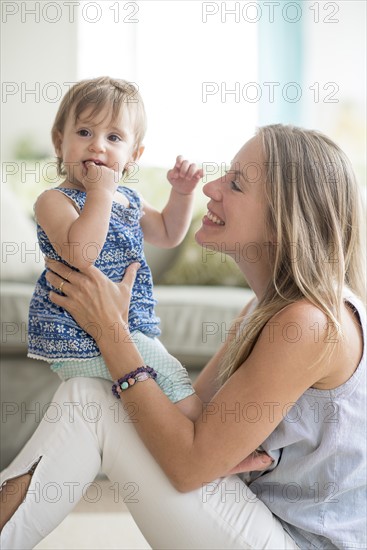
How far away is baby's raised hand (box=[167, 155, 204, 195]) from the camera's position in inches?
62.0

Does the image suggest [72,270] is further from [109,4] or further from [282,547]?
[109,4]

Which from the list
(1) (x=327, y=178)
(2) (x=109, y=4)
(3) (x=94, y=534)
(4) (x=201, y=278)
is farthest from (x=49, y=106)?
(1) (x=327, y=178)

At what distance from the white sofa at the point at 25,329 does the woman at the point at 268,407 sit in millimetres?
864

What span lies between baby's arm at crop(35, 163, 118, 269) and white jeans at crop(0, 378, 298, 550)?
243mm

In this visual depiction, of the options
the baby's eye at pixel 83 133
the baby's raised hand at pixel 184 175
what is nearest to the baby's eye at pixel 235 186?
the baby's raised hand at pixel 184 175

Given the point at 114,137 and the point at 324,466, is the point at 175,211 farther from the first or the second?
the point at 324,466

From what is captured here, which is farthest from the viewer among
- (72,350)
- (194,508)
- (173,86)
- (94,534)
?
(173,86)

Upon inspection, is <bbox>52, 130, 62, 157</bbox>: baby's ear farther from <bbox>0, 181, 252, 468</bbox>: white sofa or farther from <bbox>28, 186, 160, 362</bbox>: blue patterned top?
<bbox>0, 181, 252, 468</bbox>: white sofa

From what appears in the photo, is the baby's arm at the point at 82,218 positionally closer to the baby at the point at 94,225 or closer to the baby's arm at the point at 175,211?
the baby at the point at 94,225

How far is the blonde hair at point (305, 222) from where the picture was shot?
127cm

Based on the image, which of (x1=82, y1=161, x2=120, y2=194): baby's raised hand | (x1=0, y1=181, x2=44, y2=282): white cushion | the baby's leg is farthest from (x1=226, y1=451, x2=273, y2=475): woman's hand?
(x1=0, y1=181, x2=44, y2=282): white cushion

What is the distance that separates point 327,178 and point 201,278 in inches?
51.3

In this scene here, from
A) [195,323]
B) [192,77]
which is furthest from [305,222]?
[192,77]

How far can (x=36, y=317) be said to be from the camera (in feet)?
4.76
